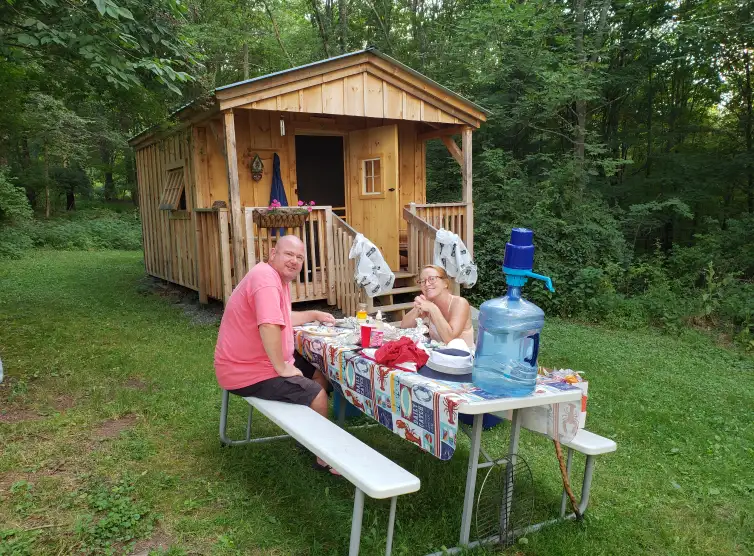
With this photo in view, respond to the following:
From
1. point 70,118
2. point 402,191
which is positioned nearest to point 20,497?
point 402,191

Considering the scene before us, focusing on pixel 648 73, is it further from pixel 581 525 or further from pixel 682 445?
pixel 581 525

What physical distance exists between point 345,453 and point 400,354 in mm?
622

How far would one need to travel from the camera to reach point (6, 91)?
6.42 meters

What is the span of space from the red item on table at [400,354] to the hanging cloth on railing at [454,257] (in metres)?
4.59

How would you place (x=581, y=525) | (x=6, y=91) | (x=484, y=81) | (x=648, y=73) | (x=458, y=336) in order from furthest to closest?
(x=648, y=73), (x=484, y=81), (x=6, y=91), (x=458, y=336), (x=581, y=525)

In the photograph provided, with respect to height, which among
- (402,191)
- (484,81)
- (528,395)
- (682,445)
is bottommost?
(682,445)

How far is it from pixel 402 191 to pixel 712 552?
7.07 metres

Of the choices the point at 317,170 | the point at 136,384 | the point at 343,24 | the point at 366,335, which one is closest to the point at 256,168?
the point at 317,170

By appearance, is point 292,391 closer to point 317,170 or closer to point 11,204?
point 317,170

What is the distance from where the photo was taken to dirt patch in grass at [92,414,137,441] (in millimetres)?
3763

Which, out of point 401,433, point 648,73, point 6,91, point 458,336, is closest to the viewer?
point 401,433

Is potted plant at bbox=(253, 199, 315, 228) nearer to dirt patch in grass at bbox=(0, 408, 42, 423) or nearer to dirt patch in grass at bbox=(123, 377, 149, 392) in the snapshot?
dirt patch in grass at bbox=(123, 377, 149, 392)

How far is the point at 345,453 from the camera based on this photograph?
7.98ft

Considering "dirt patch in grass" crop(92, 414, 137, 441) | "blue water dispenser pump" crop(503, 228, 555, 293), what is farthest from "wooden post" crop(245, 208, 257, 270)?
"blue water dispenser pump" crop(503, 228, 555, 293)
